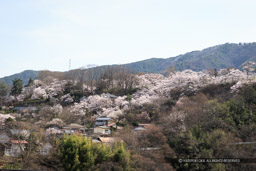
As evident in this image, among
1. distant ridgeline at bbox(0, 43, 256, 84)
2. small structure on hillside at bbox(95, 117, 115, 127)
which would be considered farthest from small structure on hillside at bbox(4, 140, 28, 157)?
distant ridgeline at bbox(0, 43, 256, 84)

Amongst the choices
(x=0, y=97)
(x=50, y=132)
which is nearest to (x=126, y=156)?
(x=50, y=132)

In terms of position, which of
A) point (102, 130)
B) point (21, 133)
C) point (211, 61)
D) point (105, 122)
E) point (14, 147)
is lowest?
point (102, 130)

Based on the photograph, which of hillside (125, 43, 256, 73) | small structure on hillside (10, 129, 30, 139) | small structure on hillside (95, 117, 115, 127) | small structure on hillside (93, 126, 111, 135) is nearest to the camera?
small structure on hillside (10, 129, 30, 139)

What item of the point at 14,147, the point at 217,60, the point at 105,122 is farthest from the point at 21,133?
the point at 217,60

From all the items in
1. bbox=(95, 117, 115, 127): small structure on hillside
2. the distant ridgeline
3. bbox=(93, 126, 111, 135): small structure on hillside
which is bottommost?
bbox=(93, 126, 111, 135): small structure on hillside

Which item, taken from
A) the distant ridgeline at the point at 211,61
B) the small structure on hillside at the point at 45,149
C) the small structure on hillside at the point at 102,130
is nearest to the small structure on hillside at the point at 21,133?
the small structure on hillside at the point at 45,149

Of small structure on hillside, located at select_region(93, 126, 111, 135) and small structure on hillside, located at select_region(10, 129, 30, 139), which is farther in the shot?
small structure on hillside, located at select_region(93, 126, 111, 135)

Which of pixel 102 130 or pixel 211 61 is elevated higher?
pixel 211 61

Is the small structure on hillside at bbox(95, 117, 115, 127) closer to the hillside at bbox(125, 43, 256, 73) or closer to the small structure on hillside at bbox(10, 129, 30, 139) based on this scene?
the small structure on hillside at bbox(10, 129, 30, 139)

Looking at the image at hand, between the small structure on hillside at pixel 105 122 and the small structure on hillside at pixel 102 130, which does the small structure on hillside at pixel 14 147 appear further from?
the small structure on hillside at pixel 105 122

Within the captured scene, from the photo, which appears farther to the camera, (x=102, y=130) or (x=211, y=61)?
(x=211, y=61)

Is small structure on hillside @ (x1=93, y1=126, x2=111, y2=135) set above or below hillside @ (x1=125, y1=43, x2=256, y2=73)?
below

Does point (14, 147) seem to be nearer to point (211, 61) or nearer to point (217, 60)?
point (211, 61)

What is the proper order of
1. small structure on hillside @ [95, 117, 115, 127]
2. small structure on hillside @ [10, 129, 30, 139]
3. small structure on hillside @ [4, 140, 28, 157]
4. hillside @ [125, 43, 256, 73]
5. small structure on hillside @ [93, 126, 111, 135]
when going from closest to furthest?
small structure on hillside @ [4, 140, 28, 157]
small structure on hillside @ [10, 129, 30, 139]
small structure on hillside @ [93, 126, 111, 135]
small structure on hillside @ [95, 117, 115, 127]
hillside @ [125, 43, 256, 73]
